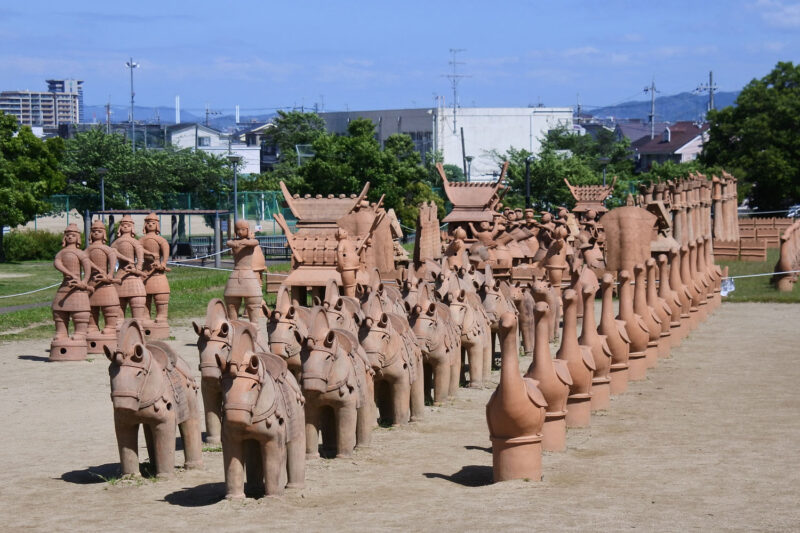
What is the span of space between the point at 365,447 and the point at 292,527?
280 cm

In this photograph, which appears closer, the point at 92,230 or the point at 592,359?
the point at 592,359

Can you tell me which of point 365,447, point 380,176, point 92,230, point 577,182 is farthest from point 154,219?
point 577,182

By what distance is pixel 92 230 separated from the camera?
688 inches

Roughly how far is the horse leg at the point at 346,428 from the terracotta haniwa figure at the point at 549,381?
5.19 ft

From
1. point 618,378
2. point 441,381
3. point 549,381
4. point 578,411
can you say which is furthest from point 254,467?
point 618,378

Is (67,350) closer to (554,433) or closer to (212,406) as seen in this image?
(212,406)

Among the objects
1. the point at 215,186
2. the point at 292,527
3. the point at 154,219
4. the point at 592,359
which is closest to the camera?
the point at 292,527

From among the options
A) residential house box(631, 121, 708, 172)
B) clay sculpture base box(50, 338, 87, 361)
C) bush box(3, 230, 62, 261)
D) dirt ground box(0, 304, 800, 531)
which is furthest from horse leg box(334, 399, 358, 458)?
residential house box(631, 121, 708, 172)

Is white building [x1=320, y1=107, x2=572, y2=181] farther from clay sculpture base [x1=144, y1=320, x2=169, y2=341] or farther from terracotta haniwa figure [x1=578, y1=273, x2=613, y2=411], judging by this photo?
terracotta haniwa figure [x1=578, y1=273, x2=613, y2=411]

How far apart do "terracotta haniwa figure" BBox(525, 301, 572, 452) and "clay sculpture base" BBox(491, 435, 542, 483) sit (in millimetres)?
828

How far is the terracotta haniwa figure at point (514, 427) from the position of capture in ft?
30.0

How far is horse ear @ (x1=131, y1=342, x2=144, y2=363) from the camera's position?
9.26 meters

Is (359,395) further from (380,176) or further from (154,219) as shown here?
(380,176)

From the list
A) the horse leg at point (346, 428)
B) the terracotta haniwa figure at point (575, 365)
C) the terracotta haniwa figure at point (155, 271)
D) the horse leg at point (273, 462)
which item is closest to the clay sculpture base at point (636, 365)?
the terracotta haniwa figure at point (575, 365)
